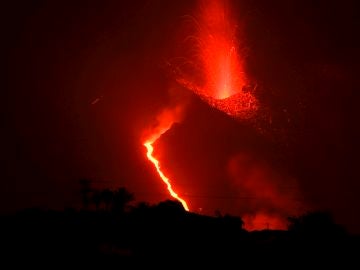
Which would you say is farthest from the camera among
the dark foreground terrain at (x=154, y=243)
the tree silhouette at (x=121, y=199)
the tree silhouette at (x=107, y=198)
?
the tree silhouette at (x=107, y=198)

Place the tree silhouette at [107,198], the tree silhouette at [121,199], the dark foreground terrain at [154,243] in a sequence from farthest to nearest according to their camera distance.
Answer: the tree silhouette at [107,198] → the tree silhouette at [121,199] → the dark foreground terrain at [154,243]

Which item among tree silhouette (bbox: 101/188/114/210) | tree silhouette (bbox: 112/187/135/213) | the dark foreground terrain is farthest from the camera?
tree silhouette (bbox: 101/188/114/210)

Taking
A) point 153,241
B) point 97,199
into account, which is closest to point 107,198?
point 97,199

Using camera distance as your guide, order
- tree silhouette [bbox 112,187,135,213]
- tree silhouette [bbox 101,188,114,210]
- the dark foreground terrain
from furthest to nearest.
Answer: tree silhouette [bbox 101,188,114,210], tree silhouette [bbox 112,187,135,213], the dark foreground terrain

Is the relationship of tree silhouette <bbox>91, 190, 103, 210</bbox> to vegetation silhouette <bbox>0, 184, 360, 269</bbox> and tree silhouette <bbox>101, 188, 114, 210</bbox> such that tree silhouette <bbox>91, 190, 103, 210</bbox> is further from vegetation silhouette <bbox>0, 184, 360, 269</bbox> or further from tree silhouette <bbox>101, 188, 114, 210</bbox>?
vegetation silhouette <bbox>0, 184, 360, 269</bbox>

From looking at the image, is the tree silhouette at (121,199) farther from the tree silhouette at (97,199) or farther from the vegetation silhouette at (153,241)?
the vegetation silhouette at (153,241)

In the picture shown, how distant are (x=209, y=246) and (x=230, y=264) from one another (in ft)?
9.77

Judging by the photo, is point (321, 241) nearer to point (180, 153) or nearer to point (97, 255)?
point (97, 255)

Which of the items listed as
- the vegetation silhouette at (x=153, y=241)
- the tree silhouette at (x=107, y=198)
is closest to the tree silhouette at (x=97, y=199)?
the tree silhouette at (x=107, y=198)

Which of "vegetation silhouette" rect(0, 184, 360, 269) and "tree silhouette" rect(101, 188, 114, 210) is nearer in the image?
"vegetation silhouette" rect(0, 184, 360, 269)

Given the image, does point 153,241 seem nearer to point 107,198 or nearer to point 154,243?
point 154,243

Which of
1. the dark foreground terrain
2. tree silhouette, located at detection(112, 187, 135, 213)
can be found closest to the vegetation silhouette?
the dark foreground terrain

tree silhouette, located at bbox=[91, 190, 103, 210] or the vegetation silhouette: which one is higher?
tree silhouette, located at bbox=[91, 190, 103, 210]

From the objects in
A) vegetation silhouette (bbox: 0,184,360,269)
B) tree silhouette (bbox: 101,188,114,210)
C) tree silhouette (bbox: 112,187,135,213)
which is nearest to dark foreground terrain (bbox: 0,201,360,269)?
vegetation silhouette (bbox: 0,184,360,269)
